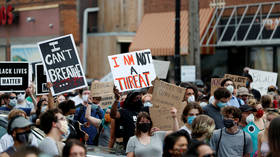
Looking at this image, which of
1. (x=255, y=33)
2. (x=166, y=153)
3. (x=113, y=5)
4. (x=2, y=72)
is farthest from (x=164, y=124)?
(x=113, y=5)

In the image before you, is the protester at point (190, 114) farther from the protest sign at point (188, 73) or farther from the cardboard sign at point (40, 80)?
the protest sign at point (188, 73)

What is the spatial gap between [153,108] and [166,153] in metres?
2.87

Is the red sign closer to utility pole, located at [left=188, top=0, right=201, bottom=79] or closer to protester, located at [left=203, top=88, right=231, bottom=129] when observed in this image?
utility pole, located at [left=188, top=0, right=201, bottom=79]

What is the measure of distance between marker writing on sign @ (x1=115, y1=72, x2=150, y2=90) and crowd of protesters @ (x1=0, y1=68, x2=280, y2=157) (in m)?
0.52

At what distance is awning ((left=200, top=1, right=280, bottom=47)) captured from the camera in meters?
21.9

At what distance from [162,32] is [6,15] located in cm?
1295

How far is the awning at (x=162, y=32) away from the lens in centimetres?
2417

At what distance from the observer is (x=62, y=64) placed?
→ 1044cm

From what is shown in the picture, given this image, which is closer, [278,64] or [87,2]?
[278,64]

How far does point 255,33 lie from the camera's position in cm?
2239

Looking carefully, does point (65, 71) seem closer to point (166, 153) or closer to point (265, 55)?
point (166, 153)

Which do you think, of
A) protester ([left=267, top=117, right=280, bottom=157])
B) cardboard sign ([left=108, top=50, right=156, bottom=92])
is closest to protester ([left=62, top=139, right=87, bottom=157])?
protester ([left=267, top=117, right=280, bottom=157])

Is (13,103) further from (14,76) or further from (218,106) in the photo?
(218,106)

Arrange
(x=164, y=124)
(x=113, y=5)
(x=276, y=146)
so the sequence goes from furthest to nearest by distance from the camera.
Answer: (x=113, y=5)
(x=164, y=124)
(x=276, y=146)
